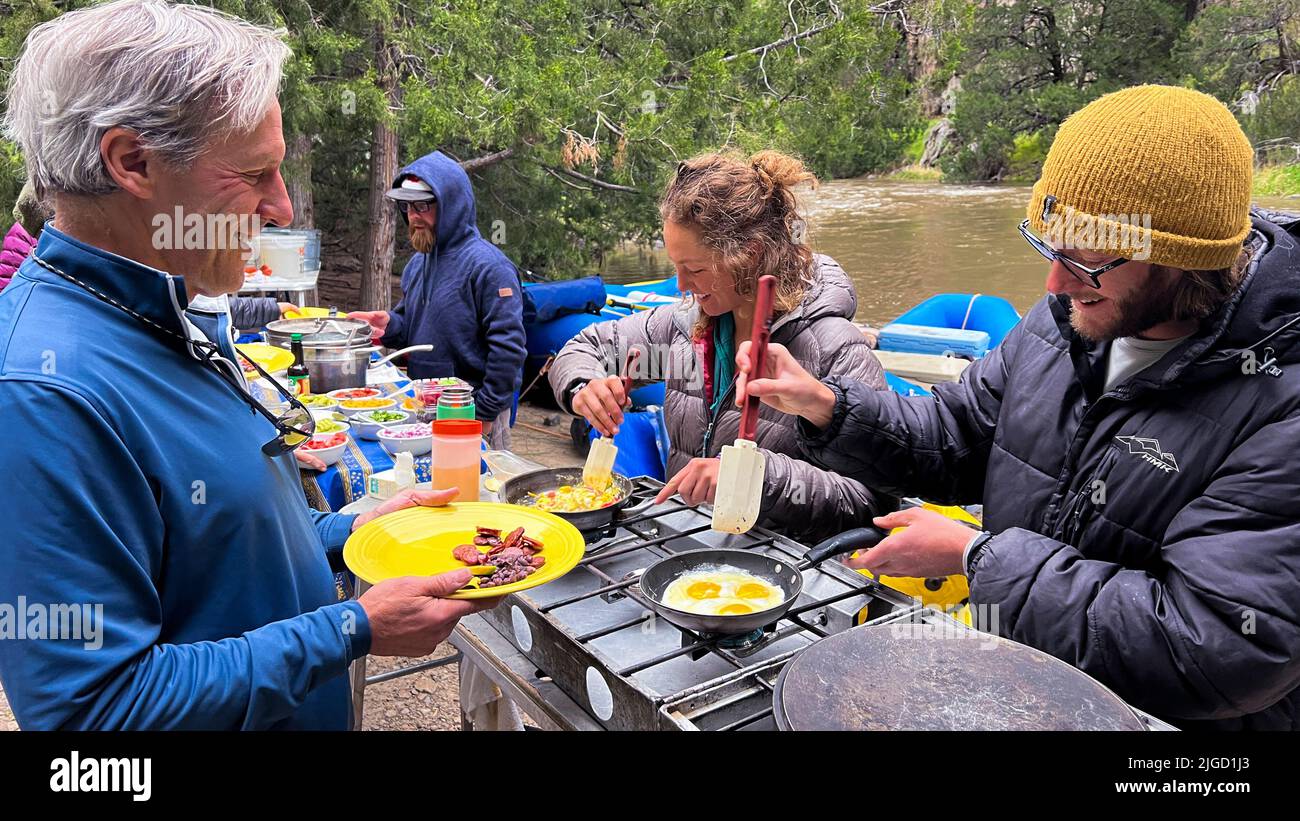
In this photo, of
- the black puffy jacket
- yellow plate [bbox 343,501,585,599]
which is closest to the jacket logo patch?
the black puffy jacket

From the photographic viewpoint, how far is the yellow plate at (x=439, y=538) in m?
1.79

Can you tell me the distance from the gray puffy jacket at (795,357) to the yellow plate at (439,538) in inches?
26.7

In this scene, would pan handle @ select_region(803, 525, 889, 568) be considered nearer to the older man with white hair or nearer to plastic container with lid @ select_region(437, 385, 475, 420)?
the older man with white hair

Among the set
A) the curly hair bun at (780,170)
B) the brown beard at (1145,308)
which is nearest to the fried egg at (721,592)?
the brown beard at (1145,308)

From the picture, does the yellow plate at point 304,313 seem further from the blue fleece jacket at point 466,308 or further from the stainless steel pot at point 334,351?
the blue fleece jacket at point 466,308

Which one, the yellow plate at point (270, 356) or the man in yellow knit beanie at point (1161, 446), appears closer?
the man in yellow knit beanie at point (1161, 446)

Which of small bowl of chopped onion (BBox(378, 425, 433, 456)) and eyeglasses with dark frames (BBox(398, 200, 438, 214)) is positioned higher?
eyeglasses with dark frames (BBox(398, 200, 438, 214))

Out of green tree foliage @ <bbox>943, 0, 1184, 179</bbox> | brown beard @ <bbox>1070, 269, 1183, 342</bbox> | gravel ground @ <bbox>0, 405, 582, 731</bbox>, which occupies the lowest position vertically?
gravel ground @ <bbox>0, 405, 582, 731</bbox>

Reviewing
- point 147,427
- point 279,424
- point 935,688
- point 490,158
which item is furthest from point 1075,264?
point 490,158

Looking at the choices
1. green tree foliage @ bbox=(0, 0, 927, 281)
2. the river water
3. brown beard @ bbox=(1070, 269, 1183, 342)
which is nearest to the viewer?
brown beard @ bbox=(1070, 269, 1183, 342)

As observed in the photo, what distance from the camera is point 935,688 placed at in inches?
56.1

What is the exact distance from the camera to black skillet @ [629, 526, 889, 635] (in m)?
1.61

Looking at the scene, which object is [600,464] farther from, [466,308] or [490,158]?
[490,158]

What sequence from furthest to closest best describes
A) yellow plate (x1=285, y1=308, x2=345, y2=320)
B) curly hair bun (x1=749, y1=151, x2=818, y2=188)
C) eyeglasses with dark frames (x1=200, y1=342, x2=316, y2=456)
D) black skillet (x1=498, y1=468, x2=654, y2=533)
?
yellow plate (x1=285, y1=308, x2=345, y2=320) < curly hair bun (x1=749, y1=151, x2=818, y2=188) < black skillet (x1=498, y1=468, x2=654, y2=533) < eyeglasses with dark frames (x1=200, y1=342, x2=316, y2=456)
